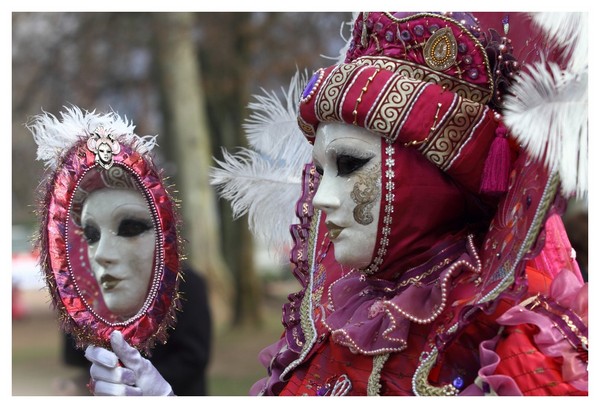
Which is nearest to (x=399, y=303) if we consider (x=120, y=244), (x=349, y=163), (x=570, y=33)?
(x=349, y=163)

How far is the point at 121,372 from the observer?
9.56 feet

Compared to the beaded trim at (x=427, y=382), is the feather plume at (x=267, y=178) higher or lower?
higher

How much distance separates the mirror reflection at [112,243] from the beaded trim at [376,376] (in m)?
0.80

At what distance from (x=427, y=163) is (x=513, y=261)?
17.8 inches

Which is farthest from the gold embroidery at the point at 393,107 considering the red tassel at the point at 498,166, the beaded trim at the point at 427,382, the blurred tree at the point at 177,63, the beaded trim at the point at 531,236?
the blurred tree at the point at 177,63

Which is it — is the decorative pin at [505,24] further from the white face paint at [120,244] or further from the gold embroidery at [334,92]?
the white face paint at [120,244]

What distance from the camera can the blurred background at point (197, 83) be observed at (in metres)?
11.4

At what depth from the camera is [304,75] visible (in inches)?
138

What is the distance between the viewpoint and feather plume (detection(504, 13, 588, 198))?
2.27 metres

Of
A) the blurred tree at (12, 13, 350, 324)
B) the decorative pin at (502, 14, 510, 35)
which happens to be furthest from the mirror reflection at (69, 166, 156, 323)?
the blurred tree at (12, 13, 350, 324)

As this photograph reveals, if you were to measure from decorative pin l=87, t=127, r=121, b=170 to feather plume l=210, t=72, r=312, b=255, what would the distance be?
57 cm

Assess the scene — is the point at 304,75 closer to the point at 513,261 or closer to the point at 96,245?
the point at 96,245

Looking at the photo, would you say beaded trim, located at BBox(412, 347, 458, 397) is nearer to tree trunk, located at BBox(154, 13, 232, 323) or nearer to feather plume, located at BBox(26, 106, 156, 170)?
feather plume, located at BBox(26, 106, 156, 170)
